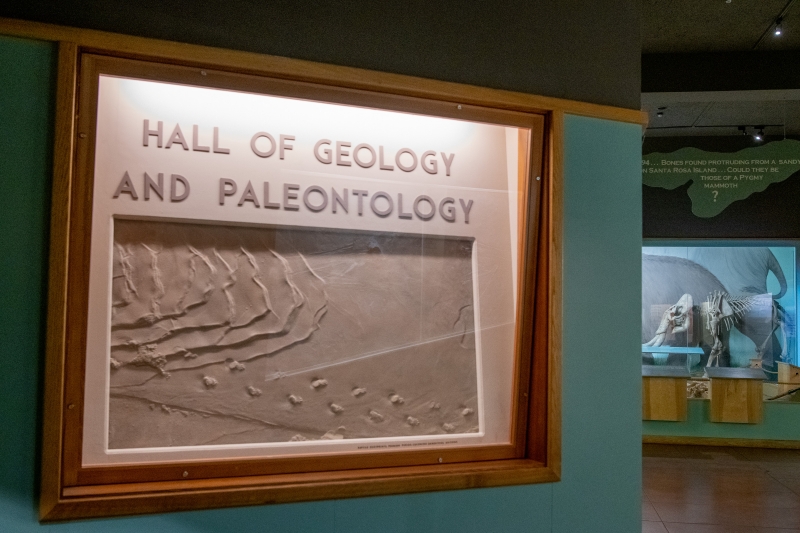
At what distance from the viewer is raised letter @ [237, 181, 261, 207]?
1.85 meters

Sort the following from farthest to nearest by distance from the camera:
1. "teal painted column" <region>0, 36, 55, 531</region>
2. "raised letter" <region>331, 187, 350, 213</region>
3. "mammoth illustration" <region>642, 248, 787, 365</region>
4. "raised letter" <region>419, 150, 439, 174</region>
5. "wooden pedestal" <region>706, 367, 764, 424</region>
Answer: "mammoth illustration" <region>642, 248, 787, 365</region>, "wooden pedestal" <region>706, 367, 764, 424</region>, "raised letter" <region>419, 150, 439, 174</region>, "raised letter" <region>331, 187, 350, 213</region>, "teal painted column" <region>0, 36, 55, 531</region>

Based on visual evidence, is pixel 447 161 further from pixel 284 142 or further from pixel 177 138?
pixel 177 138

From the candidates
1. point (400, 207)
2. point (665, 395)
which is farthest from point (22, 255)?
point (665, 395)

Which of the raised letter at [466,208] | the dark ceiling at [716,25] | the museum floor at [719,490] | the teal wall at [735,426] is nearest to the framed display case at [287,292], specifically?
the raised letter at [466,208]

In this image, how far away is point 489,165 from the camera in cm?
212

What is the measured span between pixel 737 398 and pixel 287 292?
21.4 ft

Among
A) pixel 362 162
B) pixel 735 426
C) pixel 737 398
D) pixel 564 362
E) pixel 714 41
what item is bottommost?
pixel 735 426

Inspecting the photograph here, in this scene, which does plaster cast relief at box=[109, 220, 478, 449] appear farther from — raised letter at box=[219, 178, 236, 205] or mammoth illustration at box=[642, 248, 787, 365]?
mammoth illustration at box=[642, 248, 787, 365]

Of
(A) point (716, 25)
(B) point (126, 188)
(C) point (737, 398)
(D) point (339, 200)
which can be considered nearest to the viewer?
(B) point (126, 188)

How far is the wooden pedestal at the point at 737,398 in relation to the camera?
681cm

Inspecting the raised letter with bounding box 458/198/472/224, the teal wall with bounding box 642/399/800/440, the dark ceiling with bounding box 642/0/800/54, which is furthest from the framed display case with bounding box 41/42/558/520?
the teal wall with bounding box 642/399/800/440

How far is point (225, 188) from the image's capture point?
6.02 ft

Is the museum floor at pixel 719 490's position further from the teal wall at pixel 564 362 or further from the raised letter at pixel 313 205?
the raised letter at pixel 313 205

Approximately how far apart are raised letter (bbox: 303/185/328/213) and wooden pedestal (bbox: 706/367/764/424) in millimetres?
6276
